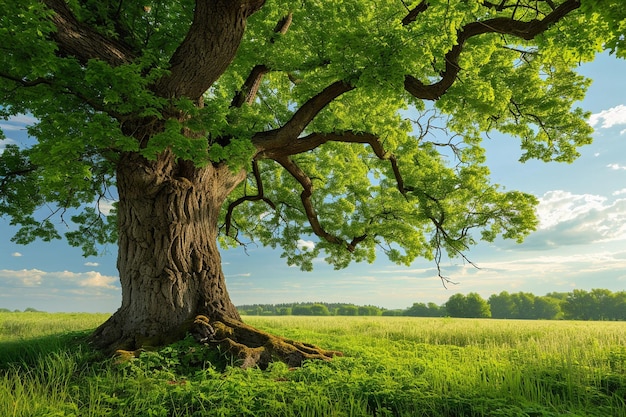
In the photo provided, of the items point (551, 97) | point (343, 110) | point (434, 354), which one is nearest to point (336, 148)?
point (343, 110)

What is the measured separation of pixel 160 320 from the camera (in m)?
7.73

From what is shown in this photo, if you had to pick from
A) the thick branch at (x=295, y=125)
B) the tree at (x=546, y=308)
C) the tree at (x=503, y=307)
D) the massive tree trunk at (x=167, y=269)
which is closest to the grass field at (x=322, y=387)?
the massive tree trunk at (x=167, y=269)

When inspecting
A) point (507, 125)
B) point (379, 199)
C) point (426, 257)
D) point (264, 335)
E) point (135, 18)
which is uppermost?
point (135, 18)

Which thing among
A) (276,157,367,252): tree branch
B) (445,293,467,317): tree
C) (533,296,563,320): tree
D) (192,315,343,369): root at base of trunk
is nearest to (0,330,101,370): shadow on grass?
(192,315,343,369): root at base of trunk

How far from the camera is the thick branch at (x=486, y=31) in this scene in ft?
21.5

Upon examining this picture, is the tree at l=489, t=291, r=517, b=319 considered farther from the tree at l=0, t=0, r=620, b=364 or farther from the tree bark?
the tree bark

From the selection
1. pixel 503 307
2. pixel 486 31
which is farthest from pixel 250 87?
pixel 503 307

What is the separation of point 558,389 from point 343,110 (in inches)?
312

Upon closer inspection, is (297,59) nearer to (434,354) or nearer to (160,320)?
(160,320)

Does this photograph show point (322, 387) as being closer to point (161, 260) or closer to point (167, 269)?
point (167, 269)

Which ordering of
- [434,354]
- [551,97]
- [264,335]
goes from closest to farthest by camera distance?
1. [264,335]
2. [434,354]
3. [551,97]

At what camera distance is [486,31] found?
725cm

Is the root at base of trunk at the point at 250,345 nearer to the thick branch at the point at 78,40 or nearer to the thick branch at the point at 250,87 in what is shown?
the thick branch at the point at 78,40

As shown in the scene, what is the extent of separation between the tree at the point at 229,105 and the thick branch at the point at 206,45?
30 millimetres
